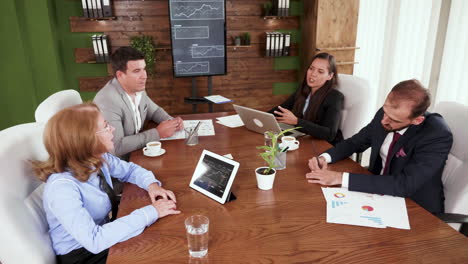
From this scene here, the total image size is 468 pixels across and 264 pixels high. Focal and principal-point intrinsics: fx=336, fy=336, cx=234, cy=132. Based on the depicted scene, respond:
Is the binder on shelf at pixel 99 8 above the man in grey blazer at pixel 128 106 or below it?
above

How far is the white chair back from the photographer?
2.28 m

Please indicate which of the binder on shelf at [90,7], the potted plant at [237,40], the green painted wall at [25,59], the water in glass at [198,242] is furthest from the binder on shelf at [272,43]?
the water in glass at [198,242]

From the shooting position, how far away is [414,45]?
3451 millimetres

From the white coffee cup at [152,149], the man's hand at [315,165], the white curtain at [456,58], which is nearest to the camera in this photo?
the man's hand at [315,165]

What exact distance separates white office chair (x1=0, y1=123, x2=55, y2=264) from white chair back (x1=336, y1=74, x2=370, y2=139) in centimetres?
188

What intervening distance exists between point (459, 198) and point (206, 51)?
123 inches

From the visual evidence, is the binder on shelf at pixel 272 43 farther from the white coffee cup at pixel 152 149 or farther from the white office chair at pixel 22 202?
the white office chair at pixel 22 202

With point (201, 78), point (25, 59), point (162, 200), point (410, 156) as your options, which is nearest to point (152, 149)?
point (162, 200)

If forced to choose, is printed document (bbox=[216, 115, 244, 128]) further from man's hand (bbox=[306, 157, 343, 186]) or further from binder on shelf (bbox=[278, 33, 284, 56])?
binder on shelf (bbox=[278, 33, 284, 56])

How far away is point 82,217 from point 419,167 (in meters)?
1.32

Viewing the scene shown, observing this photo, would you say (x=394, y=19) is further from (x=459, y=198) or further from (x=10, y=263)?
(x=10, y=263)

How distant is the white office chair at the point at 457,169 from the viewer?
1427mm

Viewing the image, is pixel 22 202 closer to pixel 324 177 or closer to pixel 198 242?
pixel 198 242

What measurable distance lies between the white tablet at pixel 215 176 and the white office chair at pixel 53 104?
0.79 m
